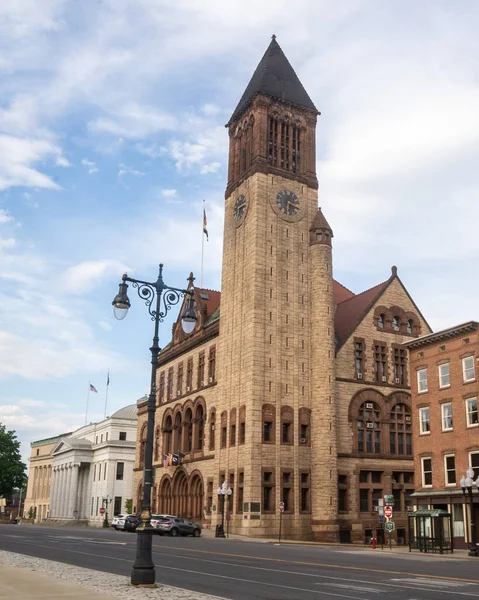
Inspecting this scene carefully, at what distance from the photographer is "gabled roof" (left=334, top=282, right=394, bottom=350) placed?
6319 cm

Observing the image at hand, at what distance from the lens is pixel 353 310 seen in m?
67.3

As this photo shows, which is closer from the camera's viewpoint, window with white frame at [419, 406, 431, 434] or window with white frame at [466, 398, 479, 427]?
window with white frame at [466, 398, 479, 427]

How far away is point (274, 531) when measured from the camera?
180 ft

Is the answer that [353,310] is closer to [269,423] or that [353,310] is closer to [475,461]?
[269,423]

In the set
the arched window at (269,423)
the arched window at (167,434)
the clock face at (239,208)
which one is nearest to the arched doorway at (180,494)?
the arched window at (167,434)

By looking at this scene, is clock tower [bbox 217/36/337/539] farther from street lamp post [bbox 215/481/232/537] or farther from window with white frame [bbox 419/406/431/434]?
window with white frame [bbox 419/406/431/434]

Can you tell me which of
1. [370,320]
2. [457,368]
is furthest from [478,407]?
[370,320]

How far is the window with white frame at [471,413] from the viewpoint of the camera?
136ft

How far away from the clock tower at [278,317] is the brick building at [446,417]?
40.0 ft

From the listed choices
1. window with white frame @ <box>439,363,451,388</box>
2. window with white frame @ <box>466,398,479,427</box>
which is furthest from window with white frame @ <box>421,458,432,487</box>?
window with white frame @ <box>439,363,451,388</box>

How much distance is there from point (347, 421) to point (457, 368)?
18.1m

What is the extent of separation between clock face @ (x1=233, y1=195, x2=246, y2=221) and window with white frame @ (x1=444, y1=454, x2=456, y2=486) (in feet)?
101

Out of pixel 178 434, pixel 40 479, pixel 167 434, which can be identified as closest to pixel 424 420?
pixel 178 434

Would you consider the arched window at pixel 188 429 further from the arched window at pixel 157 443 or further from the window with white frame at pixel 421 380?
the window with white frame at pixel 421 380
